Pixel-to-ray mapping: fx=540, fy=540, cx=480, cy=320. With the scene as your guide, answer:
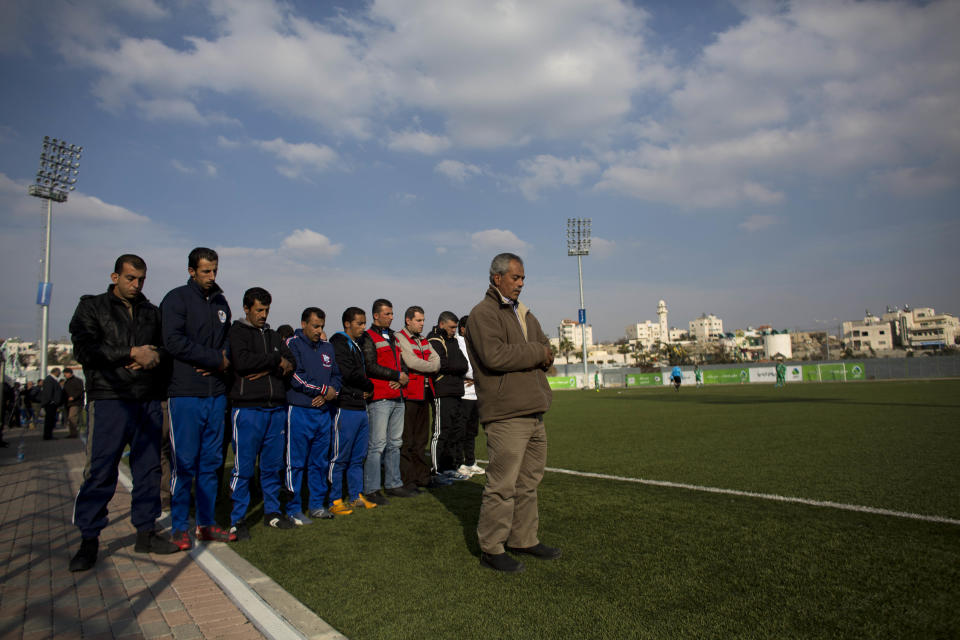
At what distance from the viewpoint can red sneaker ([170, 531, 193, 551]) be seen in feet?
13.6

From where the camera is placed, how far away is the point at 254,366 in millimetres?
4527

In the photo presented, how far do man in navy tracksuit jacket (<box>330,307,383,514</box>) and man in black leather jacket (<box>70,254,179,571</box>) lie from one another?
61.0 inches

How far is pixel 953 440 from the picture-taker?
829 centimetres

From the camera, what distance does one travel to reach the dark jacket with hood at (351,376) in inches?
213

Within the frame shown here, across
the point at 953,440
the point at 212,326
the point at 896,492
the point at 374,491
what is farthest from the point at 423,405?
the point at 953,440

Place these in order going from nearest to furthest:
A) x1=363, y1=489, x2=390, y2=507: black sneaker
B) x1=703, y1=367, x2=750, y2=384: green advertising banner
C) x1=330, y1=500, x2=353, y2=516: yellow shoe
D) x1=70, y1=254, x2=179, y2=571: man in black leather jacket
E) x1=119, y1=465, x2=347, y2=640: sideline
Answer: x1=119, y1=465, x2=347, y2=640: sideline < x1=70, y1=254, x2=179, y2=571: man in black leather jacket < x1=330, y1=500, x2=353, y2=516: yellow shoe < x1=363, y1=489, x2=390, y2=507: black sneaker < x1=703, y1=367, x2=750, y2=384: green advertising banner

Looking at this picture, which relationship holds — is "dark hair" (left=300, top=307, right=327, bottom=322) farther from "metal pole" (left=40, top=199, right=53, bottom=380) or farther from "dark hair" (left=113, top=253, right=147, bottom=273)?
"metal pole" (left=40, top=199, right=53, bottom=380)

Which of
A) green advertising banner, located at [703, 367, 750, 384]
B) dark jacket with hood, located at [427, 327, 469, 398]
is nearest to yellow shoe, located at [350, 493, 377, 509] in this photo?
dark jacket with hood, located at [427, 327, 469, 398]

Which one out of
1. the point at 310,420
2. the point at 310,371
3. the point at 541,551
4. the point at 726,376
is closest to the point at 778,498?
the point at 541,551

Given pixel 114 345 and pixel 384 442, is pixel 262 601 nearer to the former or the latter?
pixel 114 345

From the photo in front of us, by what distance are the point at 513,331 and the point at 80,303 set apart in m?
3.19

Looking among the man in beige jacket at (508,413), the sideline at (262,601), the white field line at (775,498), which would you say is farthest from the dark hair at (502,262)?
the white field line at (775,498)

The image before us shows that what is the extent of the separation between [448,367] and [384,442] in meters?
1.46

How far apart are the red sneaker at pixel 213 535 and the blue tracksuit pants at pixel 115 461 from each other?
36cm
